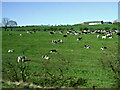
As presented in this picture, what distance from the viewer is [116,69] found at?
8383 millimetres

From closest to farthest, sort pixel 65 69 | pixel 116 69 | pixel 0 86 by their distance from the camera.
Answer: pixel 0 86 < pixel 116 69 < pixel 65 69

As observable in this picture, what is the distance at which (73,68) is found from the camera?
11.7m

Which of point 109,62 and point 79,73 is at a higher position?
point 109,62

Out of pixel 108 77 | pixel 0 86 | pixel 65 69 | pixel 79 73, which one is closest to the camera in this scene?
pixel 0 86

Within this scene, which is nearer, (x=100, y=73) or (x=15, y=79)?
(x=15, y=79)

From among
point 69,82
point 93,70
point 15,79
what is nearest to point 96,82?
point 69,82

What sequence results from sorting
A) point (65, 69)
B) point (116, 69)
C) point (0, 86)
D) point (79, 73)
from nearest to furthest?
point (0, 86) < point (116, 69) < point (79, 73) < point (65, 69)

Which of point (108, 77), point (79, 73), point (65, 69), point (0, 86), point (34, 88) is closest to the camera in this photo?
point (34, 88)

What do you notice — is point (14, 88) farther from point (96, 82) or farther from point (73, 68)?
point (73, 68)

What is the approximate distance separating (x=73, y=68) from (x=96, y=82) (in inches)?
122

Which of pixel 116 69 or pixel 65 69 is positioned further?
pixel 65 69

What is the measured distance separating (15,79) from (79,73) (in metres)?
4.05

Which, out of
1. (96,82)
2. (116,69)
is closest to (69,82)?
(96,82)

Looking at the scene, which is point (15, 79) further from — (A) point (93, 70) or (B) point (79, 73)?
(A) point (93, 70)
